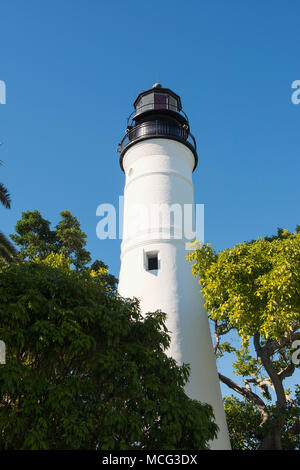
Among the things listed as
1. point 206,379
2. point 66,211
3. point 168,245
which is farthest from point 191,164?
point 206,379

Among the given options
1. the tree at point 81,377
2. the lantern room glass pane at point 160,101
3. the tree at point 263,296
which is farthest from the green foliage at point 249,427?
the lantern room glass pane at point 160,101

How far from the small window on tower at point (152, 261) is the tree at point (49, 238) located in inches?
253

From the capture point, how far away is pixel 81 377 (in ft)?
24.8

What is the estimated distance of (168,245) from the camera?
14922mm

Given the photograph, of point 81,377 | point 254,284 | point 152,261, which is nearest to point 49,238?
point 152,261

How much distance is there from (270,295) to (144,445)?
6173 millimetres

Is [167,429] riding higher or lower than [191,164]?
lower

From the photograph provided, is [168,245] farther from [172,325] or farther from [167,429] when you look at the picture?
[167,429]

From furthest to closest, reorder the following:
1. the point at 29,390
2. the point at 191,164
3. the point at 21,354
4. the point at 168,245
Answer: the point at 191,164
the point at 168,245
the point at 21,354
the point at 29,390

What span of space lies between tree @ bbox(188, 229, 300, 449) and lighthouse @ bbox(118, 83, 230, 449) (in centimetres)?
98

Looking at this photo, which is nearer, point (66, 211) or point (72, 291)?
point (72, 291)

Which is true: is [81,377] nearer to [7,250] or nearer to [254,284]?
[7,250]

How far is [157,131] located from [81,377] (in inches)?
501

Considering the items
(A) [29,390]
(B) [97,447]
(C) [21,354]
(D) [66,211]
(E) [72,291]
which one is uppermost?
(D) [66,211]
